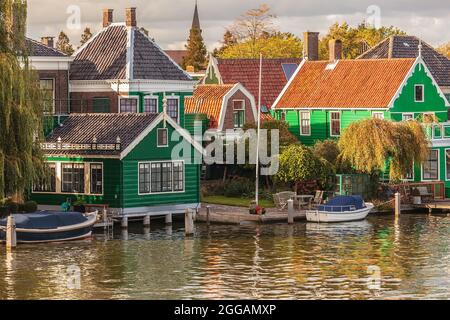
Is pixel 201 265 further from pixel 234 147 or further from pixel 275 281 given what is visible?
pixel 234 147

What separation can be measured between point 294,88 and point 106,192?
1004 inches

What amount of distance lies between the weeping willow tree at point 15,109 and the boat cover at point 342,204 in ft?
48.8

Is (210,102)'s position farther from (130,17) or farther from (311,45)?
(311,45)

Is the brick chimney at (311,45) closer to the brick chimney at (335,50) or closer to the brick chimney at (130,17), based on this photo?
the brick chimney at (335,50)

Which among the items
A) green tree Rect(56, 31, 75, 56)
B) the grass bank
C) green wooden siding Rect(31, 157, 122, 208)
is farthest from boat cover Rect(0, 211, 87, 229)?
green tree Rect(56, 31, 75, 56)

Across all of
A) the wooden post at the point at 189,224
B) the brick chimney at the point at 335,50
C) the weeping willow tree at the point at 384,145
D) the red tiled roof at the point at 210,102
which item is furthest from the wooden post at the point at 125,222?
the brick chimney at the point at 335,50

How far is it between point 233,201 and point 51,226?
16.1m

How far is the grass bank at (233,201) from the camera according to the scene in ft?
242

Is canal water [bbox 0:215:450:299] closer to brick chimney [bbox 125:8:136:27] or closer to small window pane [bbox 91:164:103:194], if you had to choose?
small window pane [bbox 91:164:103:194]

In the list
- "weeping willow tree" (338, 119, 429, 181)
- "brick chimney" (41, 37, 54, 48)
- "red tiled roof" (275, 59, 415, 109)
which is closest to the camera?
"weeping willow tree" (338, 119, 429, 181)

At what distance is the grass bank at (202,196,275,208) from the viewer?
242 ft

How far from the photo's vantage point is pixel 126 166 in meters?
66.6

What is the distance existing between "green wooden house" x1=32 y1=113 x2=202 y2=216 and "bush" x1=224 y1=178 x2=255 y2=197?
7361 millimetres

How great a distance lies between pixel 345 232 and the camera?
66125 mm
